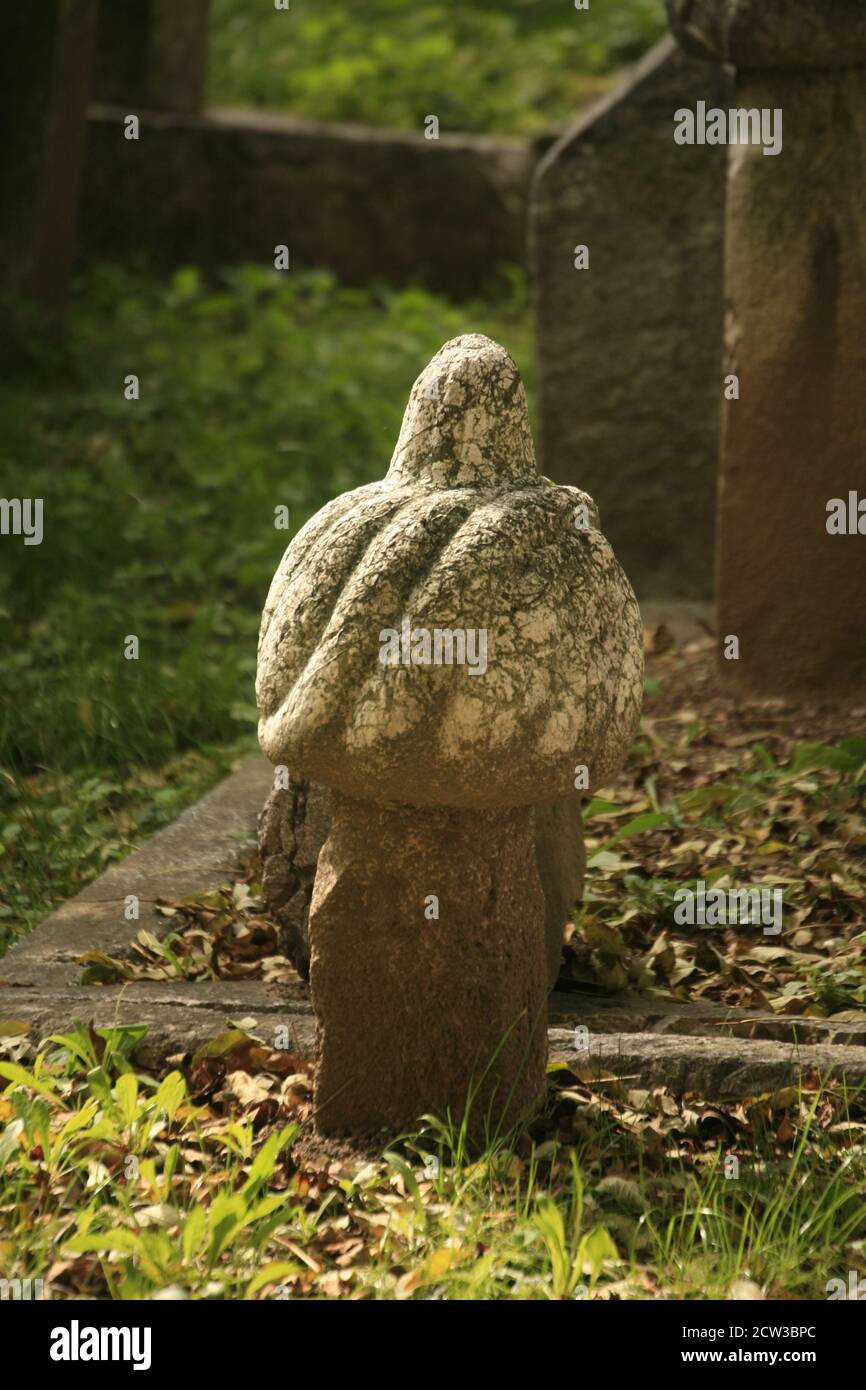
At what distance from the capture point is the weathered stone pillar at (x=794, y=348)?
4.52 m

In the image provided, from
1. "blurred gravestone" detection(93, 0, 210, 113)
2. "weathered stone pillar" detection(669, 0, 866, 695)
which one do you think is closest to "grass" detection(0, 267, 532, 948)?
"blurred gravestone" detection(93, 0, 210, 113)

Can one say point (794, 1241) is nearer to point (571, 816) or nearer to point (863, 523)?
point (571, 816)

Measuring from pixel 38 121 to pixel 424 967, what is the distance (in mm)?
5834

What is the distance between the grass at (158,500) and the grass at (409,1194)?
117cm

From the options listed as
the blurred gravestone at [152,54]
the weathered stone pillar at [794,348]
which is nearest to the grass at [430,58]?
the blurred gravestone at [152,54]

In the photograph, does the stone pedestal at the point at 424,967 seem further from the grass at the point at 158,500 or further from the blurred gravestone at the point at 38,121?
the blurred gravestone at the point at 38,121

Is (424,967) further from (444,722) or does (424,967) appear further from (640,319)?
(640,319)

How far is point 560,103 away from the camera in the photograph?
11.1 meters

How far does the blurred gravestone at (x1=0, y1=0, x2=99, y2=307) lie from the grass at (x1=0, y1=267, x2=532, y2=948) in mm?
367

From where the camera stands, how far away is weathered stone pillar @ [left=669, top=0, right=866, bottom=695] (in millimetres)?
4516

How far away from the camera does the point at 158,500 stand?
6988 mm

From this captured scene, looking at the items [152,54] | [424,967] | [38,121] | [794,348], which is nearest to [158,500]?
[38,121]

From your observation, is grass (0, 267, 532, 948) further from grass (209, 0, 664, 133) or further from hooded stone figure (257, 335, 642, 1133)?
grass (209, 0, 664, 133)

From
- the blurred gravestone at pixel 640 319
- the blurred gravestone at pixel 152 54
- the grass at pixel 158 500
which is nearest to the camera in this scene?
the grass at pixel 158 500
